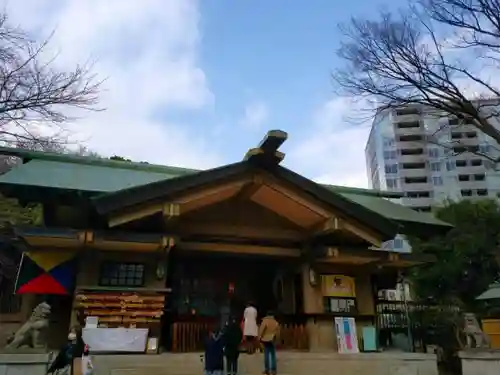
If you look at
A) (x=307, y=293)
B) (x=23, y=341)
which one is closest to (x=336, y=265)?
(x=307, y=293)

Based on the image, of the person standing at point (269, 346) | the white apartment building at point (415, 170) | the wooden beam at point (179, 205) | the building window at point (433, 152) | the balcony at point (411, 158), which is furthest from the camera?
the balcony at point (411, 158)

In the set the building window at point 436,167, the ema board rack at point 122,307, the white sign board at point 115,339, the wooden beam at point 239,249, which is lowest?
the white sign board at point 115,339

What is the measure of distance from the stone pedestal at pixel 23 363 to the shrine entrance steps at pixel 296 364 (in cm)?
104

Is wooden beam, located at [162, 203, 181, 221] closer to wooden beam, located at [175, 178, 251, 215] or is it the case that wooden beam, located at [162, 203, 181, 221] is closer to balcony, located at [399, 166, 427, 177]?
wooden beam, located at [175, 178, 251, 215]

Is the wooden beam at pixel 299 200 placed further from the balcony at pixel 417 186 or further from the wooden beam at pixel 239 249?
the balcony at pixel 417 186

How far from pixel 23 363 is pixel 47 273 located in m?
2.62

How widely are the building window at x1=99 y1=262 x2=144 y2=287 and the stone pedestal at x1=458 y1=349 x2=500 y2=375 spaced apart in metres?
7.87

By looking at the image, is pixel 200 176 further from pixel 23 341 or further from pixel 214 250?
pixel 23 341

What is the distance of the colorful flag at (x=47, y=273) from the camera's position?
34.8 ft

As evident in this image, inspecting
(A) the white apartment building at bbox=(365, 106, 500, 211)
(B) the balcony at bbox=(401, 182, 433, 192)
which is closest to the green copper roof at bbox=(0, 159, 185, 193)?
(A) the white apartment building at bbox=(365, 106, 500, 211)

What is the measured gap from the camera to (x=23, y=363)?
8.54 meters

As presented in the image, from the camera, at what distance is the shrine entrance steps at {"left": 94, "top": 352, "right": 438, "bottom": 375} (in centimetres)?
922

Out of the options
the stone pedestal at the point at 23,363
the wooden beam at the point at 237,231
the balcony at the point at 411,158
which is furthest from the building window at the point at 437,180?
the stone pedestal at the point at 23,363

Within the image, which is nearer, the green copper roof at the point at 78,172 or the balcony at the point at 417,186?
the green copper roof at the point at 78,172
